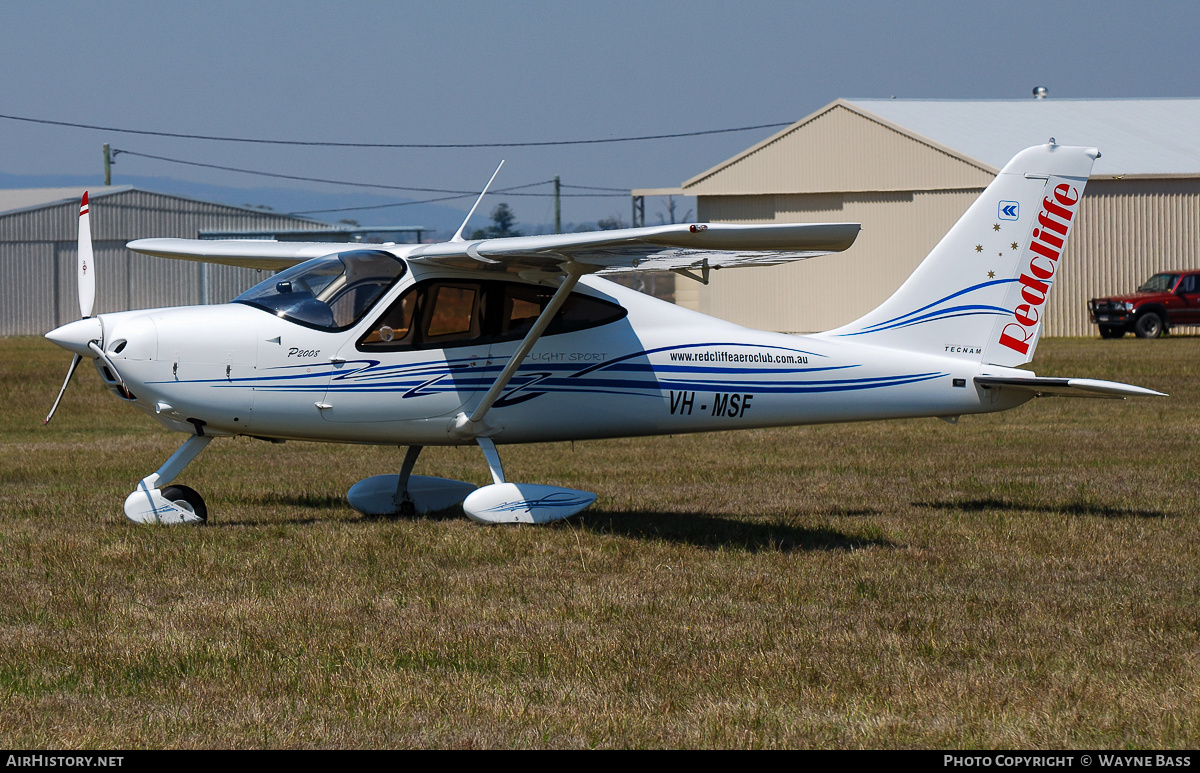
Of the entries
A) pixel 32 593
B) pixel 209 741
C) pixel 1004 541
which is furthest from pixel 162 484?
pixel 1004 541

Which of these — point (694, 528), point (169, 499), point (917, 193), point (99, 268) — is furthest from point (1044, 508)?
point (99, 268)

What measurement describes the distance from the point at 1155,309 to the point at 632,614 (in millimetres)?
34553

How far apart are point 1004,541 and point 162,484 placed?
6.18 metres

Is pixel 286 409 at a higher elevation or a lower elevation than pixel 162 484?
higher

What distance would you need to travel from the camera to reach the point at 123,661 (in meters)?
5.84

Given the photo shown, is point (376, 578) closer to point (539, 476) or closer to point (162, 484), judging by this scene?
point (162, 484)

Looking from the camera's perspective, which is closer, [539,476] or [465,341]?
[465,341]

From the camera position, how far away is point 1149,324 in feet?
123

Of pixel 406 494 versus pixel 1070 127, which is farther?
pixel 1070 127

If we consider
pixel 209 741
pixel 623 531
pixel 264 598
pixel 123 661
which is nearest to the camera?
pixel 209 741

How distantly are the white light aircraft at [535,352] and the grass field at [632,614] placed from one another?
0.77 m

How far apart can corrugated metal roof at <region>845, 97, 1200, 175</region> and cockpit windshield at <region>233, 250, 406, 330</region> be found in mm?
33234

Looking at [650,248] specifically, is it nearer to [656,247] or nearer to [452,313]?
[656,247]

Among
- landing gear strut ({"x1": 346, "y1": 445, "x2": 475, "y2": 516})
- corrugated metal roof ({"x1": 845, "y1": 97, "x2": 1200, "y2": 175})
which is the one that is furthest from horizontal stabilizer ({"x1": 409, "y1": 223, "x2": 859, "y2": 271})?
corrugated metal roof ({"x1": 845, "y1": 97, "x2": 1200, "y2": 175})
